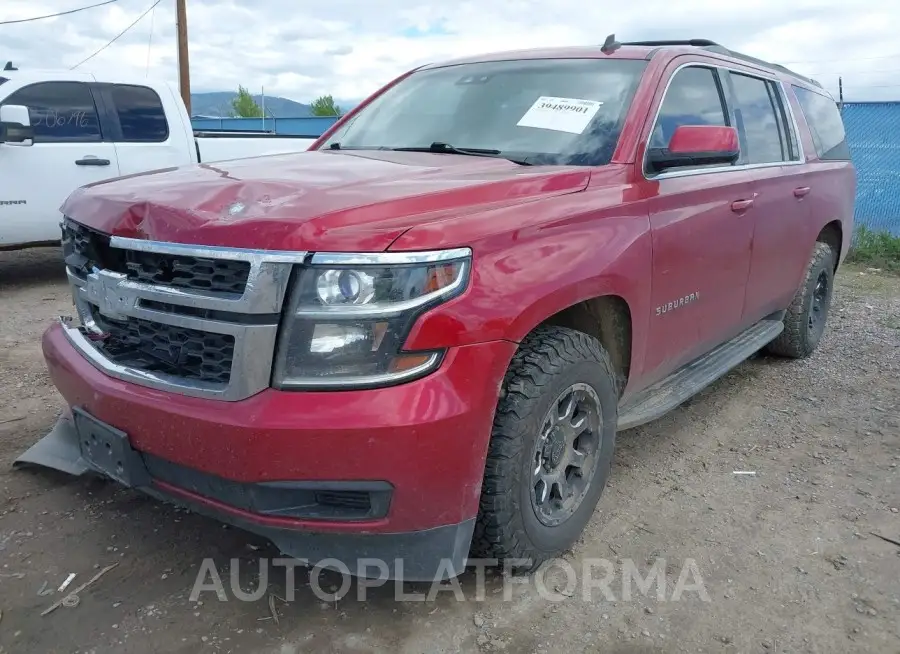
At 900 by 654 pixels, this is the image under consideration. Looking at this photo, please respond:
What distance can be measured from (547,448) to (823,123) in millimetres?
3800

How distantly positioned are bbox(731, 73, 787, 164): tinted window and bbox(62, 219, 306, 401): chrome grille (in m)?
2.80

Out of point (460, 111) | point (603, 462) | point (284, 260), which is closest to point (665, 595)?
point (603, 462)

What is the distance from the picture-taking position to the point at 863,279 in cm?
825

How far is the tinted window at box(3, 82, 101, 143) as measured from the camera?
6.69 metres

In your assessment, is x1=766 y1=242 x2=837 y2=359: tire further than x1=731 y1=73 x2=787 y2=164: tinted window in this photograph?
Yes

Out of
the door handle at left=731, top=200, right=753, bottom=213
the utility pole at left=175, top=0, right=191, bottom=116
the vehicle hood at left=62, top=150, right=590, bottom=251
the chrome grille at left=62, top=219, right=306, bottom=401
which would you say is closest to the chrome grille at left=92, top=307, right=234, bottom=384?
the chrome grille at left=62, top=219, right=306, bottom=401

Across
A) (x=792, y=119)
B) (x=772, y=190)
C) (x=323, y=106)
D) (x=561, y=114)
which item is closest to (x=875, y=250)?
(x=792, y=119)

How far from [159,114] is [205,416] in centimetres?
645

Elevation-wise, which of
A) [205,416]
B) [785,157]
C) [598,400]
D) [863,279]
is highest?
[785,157]

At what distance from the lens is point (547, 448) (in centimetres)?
255

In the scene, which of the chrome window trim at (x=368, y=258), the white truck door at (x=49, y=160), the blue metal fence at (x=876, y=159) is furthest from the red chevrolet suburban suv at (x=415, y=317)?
the blue metal fence at (x=876, y=159)

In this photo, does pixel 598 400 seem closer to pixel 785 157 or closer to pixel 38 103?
pixel 785 157

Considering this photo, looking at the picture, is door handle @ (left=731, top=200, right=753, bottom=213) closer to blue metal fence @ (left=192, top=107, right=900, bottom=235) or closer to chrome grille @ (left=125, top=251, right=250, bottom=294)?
chrome grille @ (left=125, top=251, right=250, bottom=294)

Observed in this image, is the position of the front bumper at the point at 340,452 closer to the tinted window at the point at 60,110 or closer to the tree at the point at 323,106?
the tinted window at the point at 60,110
